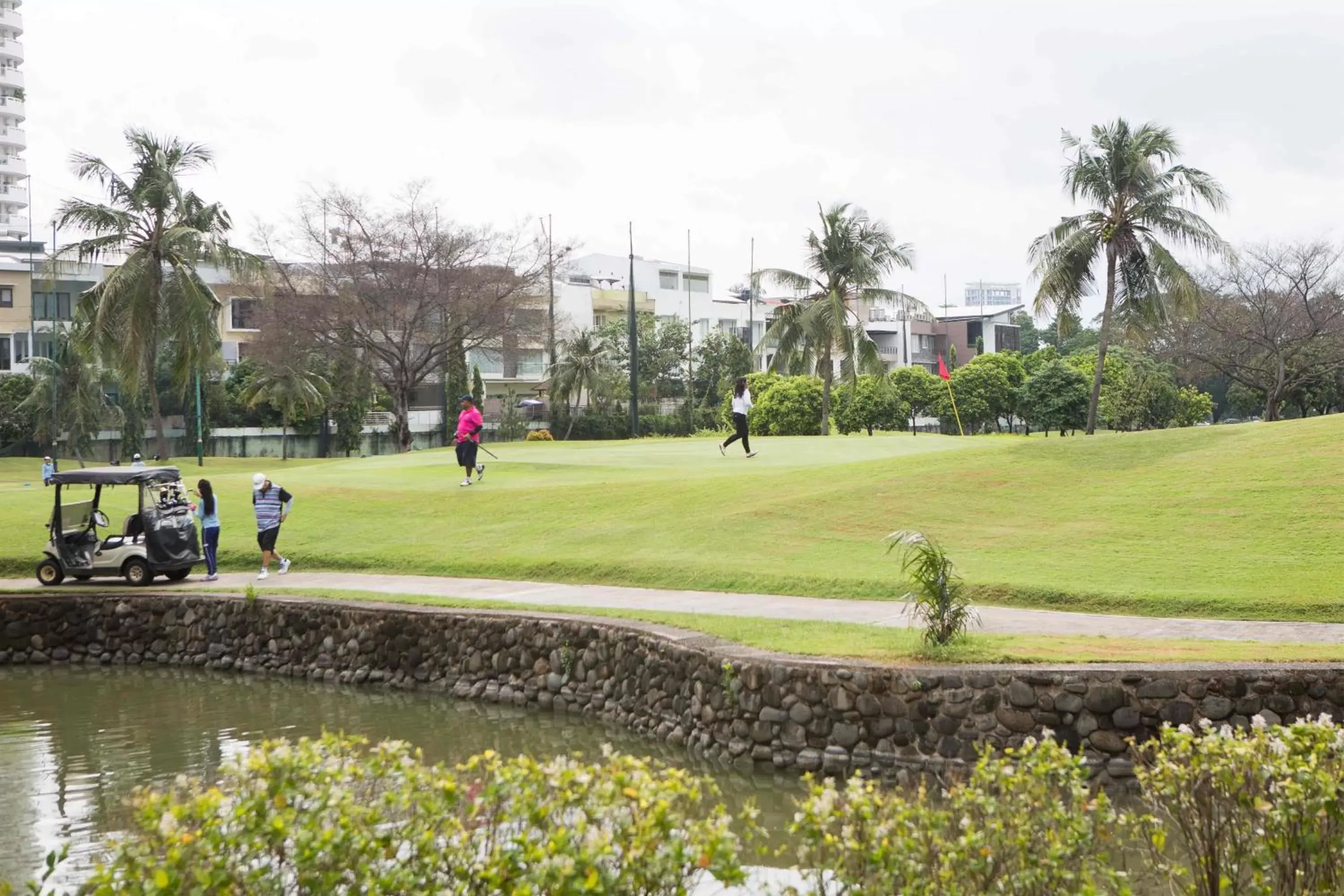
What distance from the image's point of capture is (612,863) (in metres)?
4.83

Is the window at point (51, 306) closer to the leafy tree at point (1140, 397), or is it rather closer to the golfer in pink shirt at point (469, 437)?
the golfer in pink shirt at point (469, 437)

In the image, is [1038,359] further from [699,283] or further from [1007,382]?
[699,283]

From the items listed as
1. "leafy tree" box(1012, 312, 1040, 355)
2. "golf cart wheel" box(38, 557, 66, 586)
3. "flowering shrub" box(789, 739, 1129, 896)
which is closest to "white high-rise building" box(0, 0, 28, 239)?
"leafy tree" box(1012, 312, 1040, 355)

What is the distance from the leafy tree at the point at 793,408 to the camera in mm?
63125

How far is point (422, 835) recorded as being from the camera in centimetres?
491

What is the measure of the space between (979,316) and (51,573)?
104150mm

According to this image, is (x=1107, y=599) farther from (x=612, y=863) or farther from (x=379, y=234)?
(x=379, y=234)

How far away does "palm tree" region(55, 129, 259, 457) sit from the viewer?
3853 cm

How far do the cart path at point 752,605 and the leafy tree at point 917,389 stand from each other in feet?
191

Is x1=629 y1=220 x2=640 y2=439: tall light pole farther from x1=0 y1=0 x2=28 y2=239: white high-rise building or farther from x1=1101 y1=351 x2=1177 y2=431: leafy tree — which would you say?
x1=0 y1=0 x2=28 y2=239: white high-rise building

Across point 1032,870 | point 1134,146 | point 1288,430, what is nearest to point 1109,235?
point 1134,146

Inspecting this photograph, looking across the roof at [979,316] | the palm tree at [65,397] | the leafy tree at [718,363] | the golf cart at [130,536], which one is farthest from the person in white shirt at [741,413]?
the roof at [979,316]

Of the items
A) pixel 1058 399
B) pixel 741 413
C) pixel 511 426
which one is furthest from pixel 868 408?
pixel 741 413

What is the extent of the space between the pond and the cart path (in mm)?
2155
